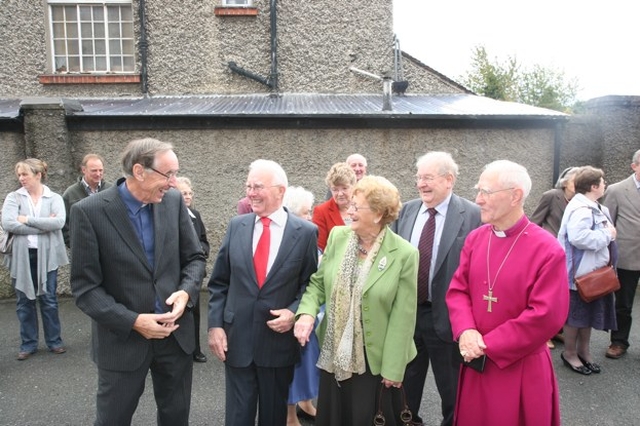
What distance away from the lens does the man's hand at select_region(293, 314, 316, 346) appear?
2.84 metres

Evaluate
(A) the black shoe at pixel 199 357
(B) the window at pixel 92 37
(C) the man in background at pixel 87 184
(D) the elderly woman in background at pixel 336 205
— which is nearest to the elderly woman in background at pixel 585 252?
(D) the elderly woman in background at pixel 336 205

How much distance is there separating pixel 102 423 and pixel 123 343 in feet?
1.54

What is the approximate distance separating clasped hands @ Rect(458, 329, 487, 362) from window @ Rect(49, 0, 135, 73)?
929cm

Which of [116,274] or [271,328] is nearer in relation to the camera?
[116,274]

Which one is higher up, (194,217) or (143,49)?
(143,49)

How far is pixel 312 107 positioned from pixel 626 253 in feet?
16.2

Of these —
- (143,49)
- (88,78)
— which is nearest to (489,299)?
(143,49)

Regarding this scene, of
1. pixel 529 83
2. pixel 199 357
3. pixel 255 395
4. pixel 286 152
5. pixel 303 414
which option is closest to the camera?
pixel 255 395

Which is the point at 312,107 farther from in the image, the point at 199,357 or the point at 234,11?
the point at 199,357

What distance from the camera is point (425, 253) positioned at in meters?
3.52

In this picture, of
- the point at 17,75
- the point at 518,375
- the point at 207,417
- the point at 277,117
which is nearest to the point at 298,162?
the point at 277,117

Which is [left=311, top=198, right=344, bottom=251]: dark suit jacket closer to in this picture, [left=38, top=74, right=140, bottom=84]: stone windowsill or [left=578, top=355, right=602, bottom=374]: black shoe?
[left=578, top=355, right=602, bottom=374]: black shoe

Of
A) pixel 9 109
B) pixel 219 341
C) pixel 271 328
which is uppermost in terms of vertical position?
pixel 9 109

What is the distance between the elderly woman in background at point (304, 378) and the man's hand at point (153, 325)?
1.23 meters
